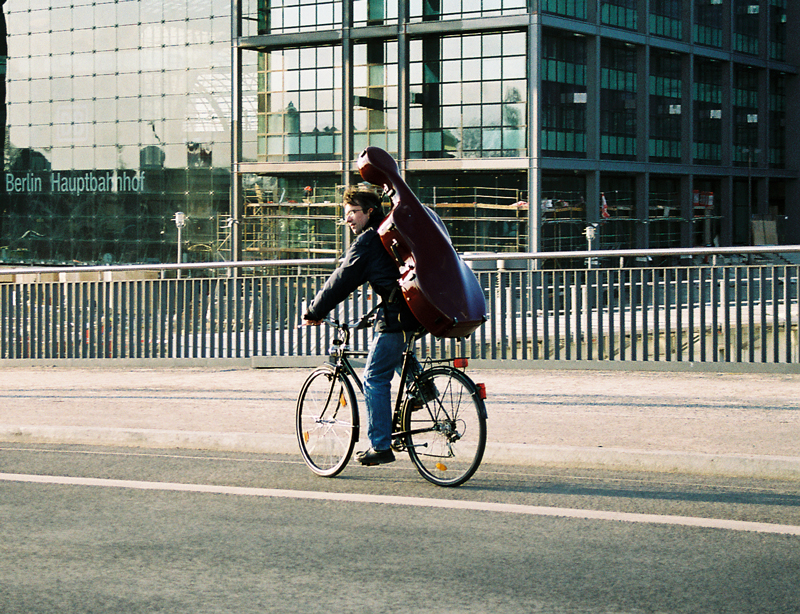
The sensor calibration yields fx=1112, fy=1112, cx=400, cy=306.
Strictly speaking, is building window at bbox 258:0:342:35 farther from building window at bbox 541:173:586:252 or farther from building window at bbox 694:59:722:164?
building window at bbox 694:59:722:164

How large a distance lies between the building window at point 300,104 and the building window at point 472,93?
14.5ft

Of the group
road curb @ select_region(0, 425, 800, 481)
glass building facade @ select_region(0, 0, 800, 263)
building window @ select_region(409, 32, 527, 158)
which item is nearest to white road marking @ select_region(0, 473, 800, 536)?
road curb @ select_region(0, 425, 800, 481)

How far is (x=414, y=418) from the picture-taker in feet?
21.3

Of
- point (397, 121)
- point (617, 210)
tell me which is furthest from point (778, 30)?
point (397, 121)

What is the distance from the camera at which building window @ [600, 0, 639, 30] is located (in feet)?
166

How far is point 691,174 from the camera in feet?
185

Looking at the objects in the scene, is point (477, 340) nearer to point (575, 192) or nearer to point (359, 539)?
point (359, 539)

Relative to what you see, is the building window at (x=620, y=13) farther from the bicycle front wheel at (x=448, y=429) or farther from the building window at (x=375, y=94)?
the bicycle front wheel at (x=448, y=429)

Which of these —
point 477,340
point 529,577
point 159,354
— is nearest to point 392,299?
point 529,577

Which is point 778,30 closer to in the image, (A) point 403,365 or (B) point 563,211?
(B) point 563,211

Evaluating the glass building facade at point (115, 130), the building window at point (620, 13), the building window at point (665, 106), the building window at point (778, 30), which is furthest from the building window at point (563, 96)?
the glass building facade at point (115, 130)

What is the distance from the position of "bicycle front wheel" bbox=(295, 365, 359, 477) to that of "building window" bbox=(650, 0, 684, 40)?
49.8 m

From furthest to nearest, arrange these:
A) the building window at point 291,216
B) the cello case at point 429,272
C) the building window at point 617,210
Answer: the building window at point 291,216
the building window at point 617,210
the cello case at point 429,272

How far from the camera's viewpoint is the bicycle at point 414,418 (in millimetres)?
6270
